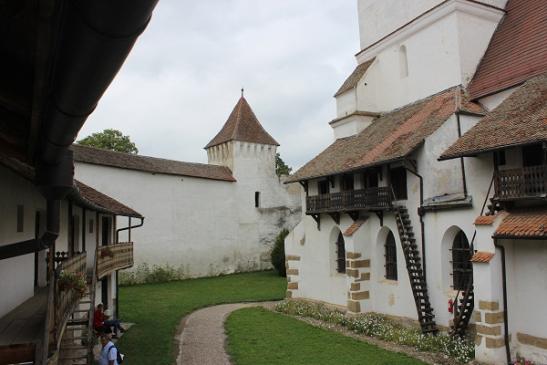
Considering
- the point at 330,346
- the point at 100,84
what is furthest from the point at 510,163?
the point at 100,84

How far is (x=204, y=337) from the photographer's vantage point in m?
17.4

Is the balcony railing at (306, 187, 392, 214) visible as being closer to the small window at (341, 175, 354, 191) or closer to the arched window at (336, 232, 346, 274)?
the small window at (341, 175, 354, 191)

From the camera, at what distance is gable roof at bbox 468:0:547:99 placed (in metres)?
17.8

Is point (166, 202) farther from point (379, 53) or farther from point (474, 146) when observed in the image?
point (474, 146)

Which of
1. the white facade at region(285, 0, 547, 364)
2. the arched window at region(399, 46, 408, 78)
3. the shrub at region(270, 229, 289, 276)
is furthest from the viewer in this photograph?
the shrub at region(270, 229, 289, 276)

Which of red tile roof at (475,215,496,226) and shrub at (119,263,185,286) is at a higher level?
red tile roof at (475,215,496,226)

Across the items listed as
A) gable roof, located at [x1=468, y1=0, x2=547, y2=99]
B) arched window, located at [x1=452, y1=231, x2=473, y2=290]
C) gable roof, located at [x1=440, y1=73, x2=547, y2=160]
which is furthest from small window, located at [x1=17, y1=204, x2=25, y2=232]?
gable roof, located at [x1=468, y1=0, x2=547, y2=99]

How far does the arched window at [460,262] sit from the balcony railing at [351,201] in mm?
3028

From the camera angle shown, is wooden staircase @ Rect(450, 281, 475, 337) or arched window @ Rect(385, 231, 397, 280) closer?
wooden staircase @ Rect(450, 281, 475, 337)

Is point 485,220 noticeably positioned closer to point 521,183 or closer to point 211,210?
point 521,183

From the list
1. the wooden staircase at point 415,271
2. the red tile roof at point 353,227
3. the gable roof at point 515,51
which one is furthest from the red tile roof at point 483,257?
the gable roof at point 515,51

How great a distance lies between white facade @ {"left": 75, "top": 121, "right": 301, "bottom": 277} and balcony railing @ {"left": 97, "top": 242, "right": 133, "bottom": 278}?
442 inches

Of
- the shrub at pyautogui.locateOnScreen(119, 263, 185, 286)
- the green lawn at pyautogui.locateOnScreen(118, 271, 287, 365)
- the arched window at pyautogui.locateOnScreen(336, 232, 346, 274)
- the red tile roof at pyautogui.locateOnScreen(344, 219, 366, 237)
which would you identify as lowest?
the green lawn at pyautogui.locateOnScreen(118, 271, 287, 365)

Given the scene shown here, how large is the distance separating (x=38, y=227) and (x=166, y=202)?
22701mm
